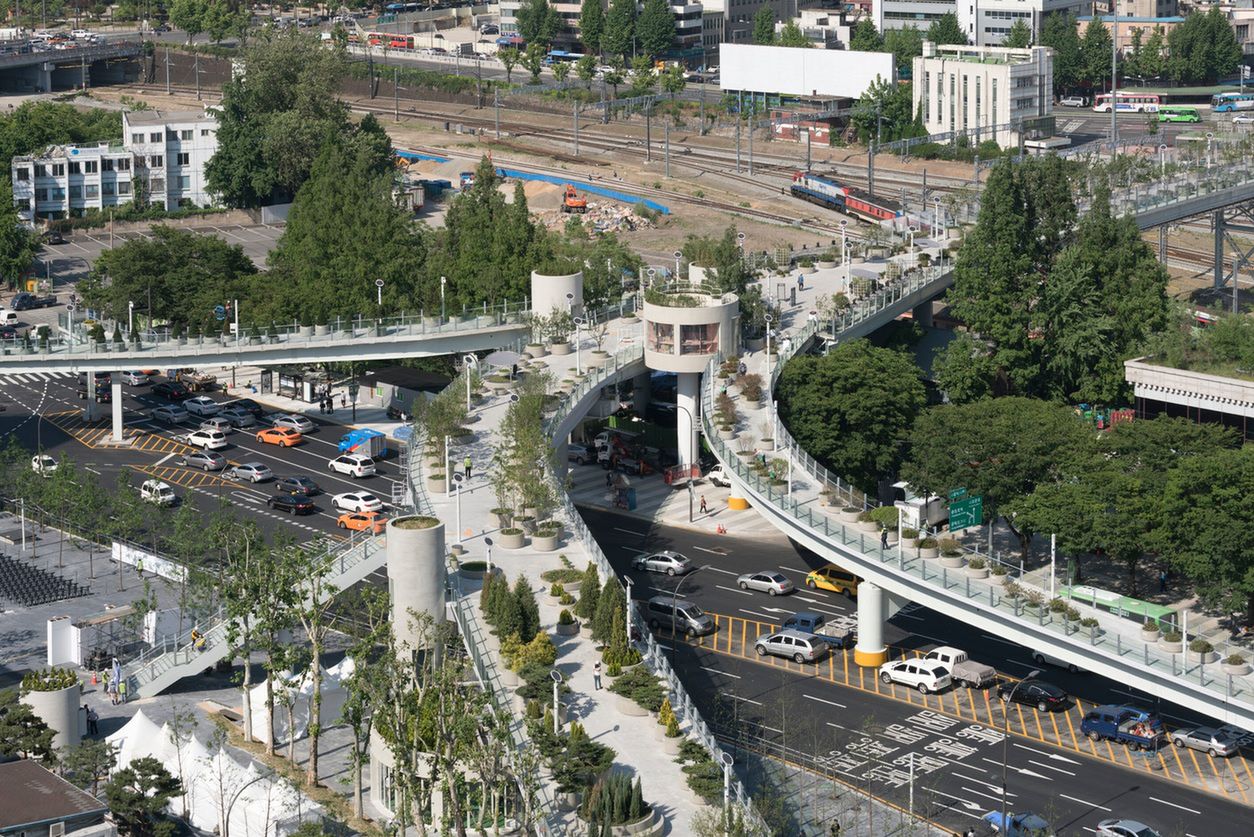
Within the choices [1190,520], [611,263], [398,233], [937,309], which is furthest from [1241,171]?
[1190,520]

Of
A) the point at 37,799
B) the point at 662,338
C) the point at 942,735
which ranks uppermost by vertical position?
the point at 662,338

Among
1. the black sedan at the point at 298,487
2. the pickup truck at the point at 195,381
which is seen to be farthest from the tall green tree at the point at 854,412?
the pickup truck at the point at 195,381

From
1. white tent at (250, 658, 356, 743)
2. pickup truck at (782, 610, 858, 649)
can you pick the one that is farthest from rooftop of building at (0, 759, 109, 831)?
pickup truck at (782, 610, 858, 649)

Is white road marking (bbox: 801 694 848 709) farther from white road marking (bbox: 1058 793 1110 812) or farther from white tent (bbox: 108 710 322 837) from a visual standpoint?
white tent (bbox: 108 710 322 837)

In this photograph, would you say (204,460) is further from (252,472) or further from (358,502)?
(358,502)

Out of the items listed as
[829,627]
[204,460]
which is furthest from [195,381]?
[829,627]

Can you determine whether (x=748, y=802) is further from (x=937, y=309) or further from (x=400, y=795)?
(x=937, y=309)
